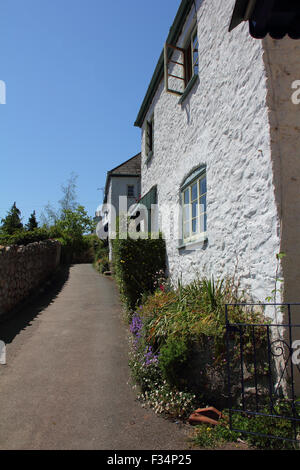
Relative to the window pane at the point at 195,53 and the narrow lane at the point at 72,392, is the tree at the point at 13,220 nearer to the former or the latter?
the narrow lane at the point at 72,392

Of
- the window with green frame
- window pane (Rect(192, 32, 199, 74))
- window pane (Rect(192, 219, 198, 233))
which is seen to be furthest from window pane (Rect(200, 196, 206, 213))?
window pane (Rect(192, 32, 199, 74))

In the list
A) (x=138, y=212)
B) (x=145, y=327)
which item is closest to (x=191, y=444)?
(x=145, y=327)

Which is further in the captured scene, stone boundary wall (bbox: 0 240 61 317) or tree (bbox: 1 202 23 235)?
tree (bbox: 1 202 23 235)

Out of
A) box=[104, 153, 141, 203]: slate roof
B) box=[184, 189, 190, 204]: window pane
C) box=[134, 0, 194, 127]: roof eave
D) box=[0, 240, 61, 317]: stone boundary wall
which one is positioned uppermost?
box=[104, 153, 141, 203]: slate roof

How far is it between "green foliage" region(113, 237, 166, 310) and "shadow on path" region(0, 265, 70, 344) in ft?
8.57

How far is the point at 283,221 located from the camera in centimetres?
398

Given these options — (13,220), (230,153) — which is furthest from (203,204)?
(13,220)

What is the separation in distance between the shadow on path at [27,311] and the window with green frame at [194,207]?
4.39 meters

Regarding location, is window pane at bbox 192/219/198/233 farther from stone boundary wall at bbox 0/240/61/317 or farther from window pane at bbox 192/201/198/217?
stone boundary wall at bbox 0/240/61/317

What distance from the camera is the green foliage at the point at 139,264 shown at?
27.3 feet

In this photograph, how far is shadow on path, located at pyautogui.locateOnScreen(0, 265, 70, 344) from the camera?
23.7 ft

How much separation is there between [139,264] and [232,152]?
4.37m
